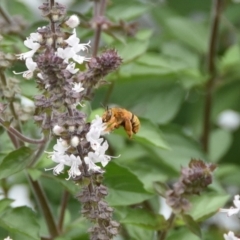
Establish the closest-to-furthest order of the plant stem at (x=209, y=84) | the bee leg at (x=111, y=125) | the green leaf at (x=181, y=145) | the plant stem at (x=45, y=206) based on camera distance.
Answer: the bee leg at (x=111, y=125)
the plant stem at (x=45, y=206)
the green leaf at (x=181, y=145)
the plant stem at (x=209, y=84)

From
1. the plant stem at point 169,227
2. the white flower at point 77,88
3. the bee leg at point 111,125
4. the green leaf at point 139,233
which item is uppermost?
the white flower at point 77,88

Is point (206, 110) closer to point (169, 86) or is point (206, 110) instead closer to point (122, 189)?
point (169, 86)

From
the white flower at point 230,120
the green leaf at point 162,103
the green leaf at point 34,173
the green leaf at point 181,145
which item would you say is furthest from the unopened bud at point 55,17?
the white flower at point 230,120

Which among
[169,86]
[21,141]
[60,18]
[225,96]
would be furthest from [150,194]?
[225,96]

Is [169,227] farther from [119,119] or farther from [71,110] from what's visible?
[71,110]

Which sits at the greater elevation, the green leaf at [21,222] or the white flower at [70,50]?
the white flower at [70,50]

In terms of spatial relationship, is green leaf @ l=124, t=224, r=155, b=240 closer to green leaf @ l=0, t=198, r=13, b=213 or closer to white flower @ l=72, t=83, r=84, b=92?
green leaf @ l=0, t=198, r=13, b=213

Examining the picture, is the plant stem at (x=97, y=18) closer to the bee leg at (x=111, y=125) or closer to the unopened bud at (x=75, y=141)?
the bee leg at (x=111, y=125)
